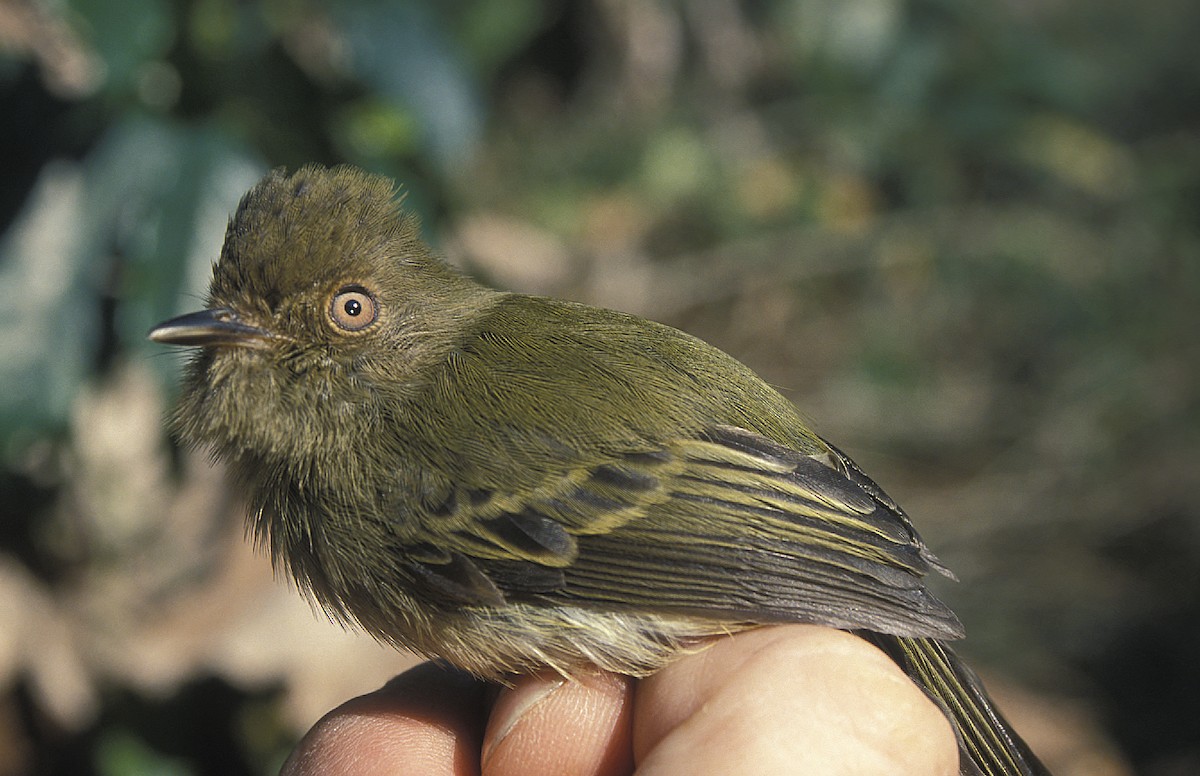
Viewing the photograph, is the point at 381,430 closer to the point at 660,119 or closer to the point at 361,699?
the point at 361,699

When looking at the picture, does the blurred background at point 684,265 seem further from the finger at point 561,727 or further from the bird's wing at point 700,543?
the finger at point 561,727

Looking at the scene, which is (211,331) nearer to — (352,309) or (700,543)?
(352,309)

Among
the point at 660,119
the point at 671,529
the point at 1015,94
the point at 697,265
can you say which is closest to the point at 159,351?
the point at 671,529

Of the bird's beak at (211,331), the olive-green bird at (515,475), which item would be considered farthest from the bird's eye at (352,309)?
the bird's beak at (211,331)

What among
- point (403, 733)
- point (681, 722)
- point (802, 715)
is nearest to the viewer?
point (802, 715)

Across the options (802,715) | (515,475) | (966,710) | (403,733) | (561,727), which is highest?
(515,475)

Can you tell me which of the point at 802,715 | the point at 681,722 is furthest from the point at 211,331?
the point at 802,715
